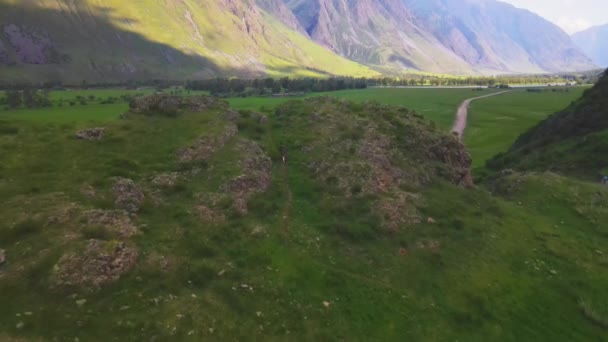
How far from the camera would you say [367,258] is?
110ft

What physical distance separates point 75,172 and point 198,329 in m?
21.4

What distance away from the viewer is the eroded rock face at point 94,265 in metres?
24.1

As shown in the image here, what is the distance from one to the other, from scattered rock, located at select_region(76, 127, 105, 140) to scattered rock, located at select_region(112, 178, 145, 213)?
9539 mm

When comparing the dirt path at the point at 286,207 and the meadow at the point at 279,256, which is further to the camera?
the dirt path at the point at 286,207

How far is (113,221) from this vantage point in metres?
30.3

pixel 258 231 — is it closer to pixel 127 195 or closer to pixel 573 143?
pixel 127 195

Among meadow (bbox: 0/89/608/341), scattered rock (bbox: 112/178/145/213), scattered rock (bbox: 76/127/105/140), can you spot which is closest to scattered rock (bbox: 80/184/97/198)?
meadow (bbox: 0/89/608/341)

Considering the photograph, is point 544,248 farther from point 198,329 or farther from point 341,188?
point 198,329

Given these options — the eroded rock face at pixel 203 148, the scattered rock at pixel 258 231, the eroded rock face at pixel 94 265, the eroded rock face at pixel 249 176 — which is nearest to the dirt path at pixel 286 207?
the scattered rock at pixel 258 231

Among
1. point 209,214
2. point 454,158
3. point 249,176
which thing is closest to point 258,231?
point 209,214

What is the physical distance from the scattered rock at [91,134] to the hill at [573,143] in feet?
247

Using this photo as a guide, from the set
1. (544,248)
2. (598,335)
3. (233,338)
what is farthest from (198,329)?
(544,248)

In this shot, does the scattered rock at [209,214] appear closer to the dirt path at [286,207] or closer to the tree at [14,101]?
the dirt path at [286,207]

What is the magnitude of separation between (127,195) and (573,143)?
87.0m
